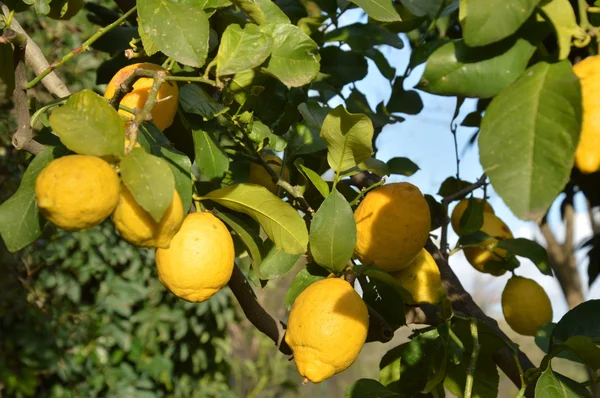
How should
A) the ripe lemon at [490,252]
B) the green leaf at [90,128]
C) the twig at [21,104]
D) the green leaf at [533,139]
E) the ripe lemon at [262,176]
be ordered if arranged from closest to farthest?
the green leaf at [533,139] → the green leaf at [90,128] → the twig at [21,104] → the ripe lemon at [262,176] → the ripe lemon at [490,252]

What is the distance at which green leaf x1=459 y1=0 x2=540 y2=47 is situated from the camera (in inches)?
15.6

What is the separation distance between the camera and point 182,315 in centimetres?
226

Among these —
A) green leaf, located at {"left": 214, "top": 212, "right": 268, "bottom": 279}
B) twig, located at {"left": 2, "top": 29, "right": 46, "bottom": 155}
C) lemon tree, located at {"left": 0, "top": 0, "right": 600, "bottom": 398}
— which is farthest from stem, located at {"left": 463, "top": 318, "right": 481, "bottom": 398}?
twig, located at {"left": 2, "top": 29, "right": 46, "bottom": 155}

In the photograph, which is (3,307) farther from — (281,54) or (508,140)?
(508,140)

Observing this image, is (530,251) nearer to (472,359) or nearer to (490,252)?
(490,252)

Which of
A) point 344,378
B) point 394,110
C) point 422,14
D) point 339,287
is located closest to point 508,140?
point 339,287

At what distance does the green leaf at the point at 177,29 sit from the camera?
506 mm

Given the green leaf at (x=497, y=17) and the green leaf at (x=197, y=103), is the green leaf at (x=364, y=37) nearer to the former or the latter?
the green leaf at (x=197, y=103)

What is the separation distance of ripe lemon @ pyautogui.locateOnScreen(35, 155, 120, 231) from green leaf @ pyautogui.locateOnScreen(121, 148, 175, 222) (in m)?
0.02

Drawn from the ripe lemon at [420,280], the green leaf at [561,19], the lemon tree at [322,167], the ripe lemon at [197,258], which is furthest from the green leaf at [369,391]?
the green leaf at [561,19]

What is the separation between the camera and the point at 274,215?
1.99ft

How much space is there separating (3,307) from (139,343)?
479 millimetres

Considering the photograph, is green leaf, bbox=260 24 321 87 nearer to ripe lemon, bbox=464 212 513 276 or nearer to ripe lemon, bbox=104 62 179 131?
ripe lemon, bbox=104 62 179 131

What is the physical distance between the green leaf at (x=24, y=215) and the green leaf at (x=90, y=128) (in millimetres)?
83
